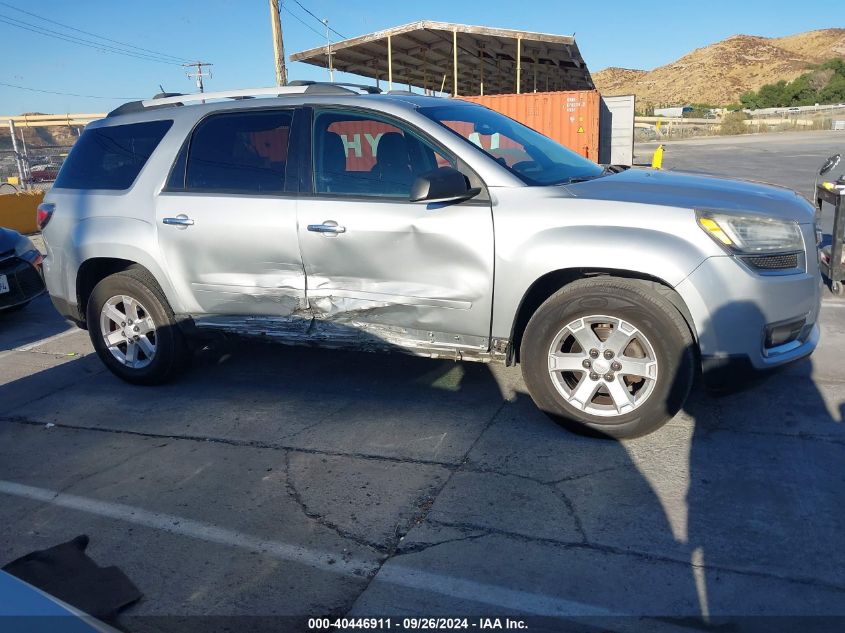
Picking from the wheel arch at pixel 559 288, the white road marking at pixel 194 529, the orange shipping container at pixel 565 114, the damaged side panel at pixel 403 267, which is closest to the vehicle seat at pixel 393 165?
the damaged side panel at pixel 403 267

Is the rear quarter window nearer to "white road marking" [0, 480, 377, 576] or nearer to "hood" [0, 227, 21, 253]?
"white road marking" [0, 480, 377, 576]

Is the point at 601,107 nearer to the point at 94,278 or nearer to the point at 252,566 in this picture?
the point at 94,278

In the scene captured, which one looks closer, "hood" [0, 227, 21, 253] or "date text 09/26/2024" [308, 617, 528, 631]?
"date text 09/26/2024" [308, 617, 528, 631]

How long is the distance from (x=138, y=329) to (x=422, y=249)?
2.35 m

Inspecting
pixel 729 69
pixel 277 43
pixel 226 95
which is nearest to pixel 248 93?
pixel 226 95

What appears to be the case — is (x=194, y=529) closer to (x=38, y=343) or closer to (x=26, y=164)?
(x=38, y=343)

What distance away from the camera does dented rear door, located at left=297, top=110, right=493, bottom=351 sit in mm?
3922

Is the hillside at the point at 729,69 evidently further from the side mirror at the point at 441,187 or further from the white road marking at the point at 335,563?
the white road marking at the point at 335,563

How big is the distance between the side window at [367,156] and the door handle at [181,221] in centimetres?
95

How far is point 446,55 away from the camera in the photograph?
69.8 feet

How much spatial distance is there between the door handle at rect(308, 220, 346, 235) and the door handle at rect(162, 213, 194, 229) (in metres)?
0.95

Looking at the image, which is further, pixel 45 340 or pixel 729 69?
A: pixel 729 69

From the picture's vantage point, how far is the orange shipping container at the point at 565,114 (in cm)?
1429

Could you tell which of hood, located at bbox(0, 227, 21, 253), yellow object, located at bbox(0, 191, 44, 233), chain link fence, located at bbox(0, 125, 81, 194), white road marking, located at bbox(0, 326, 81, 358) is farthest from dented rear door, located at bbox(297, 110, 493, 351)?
yellow object, located at bbox(0, 191, 44, 233)
